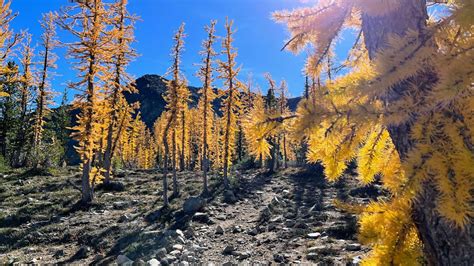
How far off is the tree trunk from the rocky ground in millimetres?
5799

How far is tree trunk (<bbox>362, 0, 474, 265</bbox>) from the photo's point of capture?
2.55 meters

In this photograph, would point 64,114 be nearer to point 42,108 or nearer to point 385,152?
point 42,108

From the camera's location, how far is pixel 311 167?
31344 millimetres

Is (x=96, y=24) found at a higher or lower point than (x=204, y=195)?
higher

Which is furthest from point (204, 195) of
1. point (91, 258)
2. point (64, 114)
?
point (64, 114)

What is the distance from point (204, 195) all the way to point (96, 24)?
1231 centimetres

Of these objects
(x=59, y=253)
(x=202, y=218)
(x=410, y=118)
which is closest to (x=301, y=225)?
(x=202, y=218)

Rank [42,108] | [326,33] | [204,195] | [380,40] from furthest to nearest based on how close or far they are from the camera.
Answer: [42,108] → [204,195] → [326,33] → [380,40]

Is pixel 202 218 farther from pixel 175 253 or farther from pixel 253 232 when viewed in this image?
pixel 175 253

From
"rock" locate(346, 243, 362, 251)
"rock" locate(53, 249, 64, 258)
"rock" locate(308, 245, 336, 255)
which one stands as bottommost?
"rock" locate(53, 249, 64, 258)

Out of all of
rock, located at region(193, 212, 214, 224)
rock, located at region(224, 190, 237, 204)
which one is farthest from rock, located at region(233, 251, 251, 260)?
rock, located at region(224, 190, 237, 204)

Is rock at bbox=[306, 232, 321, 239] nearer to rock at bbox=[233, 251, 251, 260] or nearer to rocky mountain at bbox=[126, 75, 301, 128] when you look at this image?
rock at bbox=[233, 251, 251, 260]

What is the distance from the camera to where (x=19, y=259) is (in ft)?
38.8

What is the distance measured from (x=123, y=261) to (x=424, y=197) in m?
10.1
